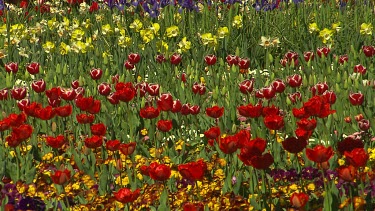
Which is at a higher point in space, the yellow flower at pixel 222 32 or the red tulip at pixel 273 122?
the red tulip at pixel 273 122

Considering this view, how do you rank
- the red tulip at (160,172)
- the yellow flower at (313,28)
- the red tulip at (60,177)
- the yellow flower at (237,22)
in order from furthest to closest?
the yellow flower at (237,22) → the yellow flower at (313,28) → the red tulip at (60,177) → the red tulip at (160,172)

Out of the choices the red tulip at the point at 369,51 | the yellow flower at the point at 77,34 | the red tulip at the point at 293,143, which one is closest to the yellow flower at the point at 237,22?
the yellow flower at the point at 77,34

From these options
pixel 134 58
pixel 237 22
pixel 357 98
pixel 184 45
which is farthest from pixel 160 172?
pixel 237 22

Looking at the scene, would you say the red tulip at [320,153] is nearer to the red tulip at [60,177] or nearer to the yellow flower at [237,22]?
the red tulip at [60,177]

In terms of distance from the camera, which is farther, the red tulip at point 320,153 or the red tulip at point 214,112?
the red tulip at point 214,112

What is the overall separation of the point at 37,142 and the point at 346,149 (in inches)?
84.1

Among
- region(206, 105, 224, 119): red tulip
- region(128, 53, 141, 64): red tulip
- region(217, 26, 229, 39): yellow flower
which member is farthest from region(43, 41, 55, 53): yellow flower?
region(206, 105, 224, 119): red tulip

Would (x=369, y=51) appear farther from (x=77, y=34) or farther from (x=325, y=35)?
(x=77, y=34)

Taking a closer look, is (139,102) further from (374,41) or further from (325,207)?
(374,41)

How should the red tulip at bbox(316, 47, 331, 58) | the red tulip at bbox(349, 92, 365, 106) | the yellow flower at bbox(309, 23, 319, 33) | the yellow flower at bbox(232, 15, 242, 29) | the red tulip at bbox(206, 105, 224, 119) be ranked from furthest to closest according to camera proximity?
the yellow flower at bbox(232, 15, 242, 29) → the yellow flower at bbox(309, 23, 319, 33) → the red tulip at bbox(316, 47, 331, 58) → the red tulip at bbox(349, 92, 365, 106) → the red tulip at bbox(206, 105, 224, 119)

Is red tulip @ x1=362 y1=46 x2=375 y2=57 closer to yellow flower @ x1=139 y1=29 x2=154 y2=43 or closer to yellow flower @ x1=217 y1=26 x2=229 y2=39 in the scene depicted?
yellow flower @ x1=217 y1=26 x2=229 y2=39

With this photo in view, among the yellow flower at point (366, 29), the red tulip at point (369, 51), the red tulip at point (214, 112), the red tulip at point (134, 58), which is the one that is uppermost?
the red tulip at point (214, 112)

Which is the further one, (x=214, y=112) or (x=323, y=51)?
(x=323, y=51)

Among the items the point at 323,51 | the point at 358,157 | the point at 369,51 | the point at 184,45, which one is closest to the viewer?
the point at 358,157
